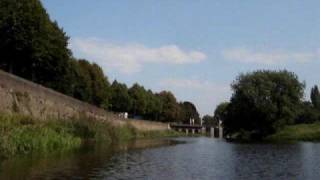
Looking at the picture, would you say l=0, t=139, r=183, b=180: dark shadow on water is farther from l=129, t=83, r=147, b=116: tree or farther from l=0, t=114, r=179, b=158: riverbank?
l=129, t=83, r=147, b=116: tree

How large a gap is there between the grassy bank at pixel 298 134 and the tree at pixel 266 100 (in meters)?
1.41

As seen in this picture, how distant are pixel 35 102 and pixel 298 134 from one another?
53.5 m

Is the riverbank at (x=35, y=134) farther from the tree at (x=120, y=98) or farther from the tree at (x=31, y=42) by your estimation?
the tree at (x=120, y=98)

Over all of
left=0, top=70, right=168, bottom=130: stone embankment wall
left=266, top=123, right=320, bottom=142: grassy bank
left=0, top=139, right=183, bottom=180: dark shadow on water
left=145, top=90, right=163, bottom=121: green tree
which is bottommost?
left=0, top=139, right=183, bottom=180: dark shadow on water

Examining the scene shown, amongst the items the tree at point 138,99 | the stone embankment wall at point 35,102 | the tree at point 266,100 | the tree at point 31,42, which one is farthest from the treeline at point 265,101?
the tree at point 138,99

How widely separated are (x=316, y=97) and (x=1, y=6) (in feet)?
480

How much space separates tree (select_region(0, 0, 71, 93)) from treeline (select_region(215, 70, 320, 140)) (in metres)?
35.1

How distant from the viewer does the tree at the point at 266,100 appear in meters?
91.2

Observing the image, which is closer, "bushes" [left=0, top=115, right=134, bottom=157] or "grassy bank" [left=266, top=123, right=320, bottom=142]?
"bushes" [left=0, top=115, right=134, bottom=157]

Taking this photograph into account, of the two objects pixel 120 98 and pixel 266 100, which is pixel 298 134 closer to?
pixel 266 100

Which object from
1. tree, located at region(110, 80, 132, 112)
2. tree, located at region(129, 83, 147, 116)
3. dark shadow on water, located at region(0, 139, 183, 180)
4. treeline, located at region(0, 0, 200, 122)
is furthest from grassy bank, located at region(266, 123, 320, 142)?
dark shadow on water, located at region(0, 139, 183, 180)

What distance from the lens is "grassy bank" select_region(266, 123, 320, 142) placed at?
86688 mm

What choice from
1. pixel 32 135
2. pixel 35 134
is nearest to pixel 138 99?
pixel 35 134

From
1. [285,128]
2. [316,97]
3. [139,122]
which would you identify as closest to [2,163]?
[285,128]
